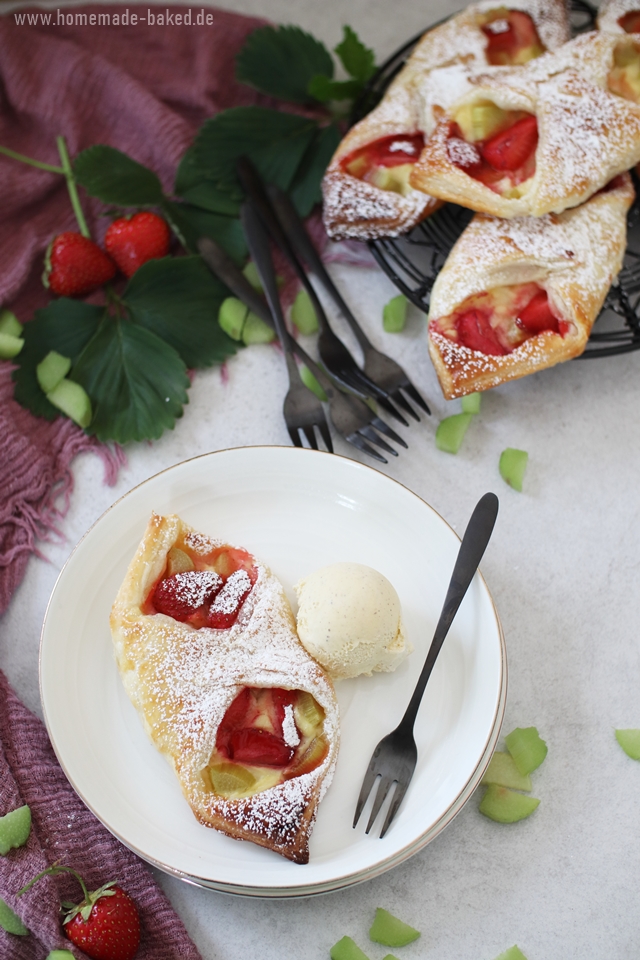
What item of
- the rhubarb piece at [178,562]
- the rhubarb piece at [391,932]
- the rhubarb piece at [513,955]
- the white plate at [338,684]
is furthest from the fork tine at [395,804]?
the rhubarb piece at [178,562]

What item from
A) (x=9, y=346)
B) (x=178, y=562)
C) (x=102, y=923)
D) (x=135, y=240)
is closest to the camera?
(x=102, y=923)

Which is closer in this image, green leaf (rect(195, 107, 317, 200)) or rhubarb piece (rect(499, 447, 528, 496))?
rhubarb piece (rect(499, 447, 528, 496))

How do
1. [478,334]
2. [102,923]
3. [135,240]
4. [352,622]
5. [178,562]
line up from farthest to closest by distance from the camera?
[135,240]
[478,334]
[178,562]
[352,622]
[102,923]

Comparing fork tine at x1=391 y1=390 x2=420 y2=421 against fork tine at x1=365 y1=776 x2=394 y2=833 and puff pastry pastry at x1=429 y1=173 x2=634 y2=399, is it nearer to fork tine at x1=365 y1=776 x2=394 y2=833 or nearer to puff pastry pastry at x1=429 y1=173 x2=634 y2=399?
puff pastry pastry at x1=429 y1=173 x2=634 y2=399

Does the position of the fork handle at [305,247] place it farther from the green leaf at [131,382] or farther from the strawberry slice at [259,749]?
the strawberry slice at [259,749]

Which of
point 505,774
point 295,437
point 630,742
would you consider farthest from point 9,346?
point 630,742

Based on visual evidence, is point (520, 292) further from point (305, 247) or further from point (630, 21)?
point (630, 21)

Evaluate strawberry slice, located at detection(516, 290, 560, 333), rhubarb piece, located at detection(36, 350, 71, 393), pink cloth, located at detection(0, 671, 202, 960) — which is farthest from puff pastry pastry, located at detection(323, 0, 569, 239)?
pink cloth, located at detection(0, 671, 202, 960)
